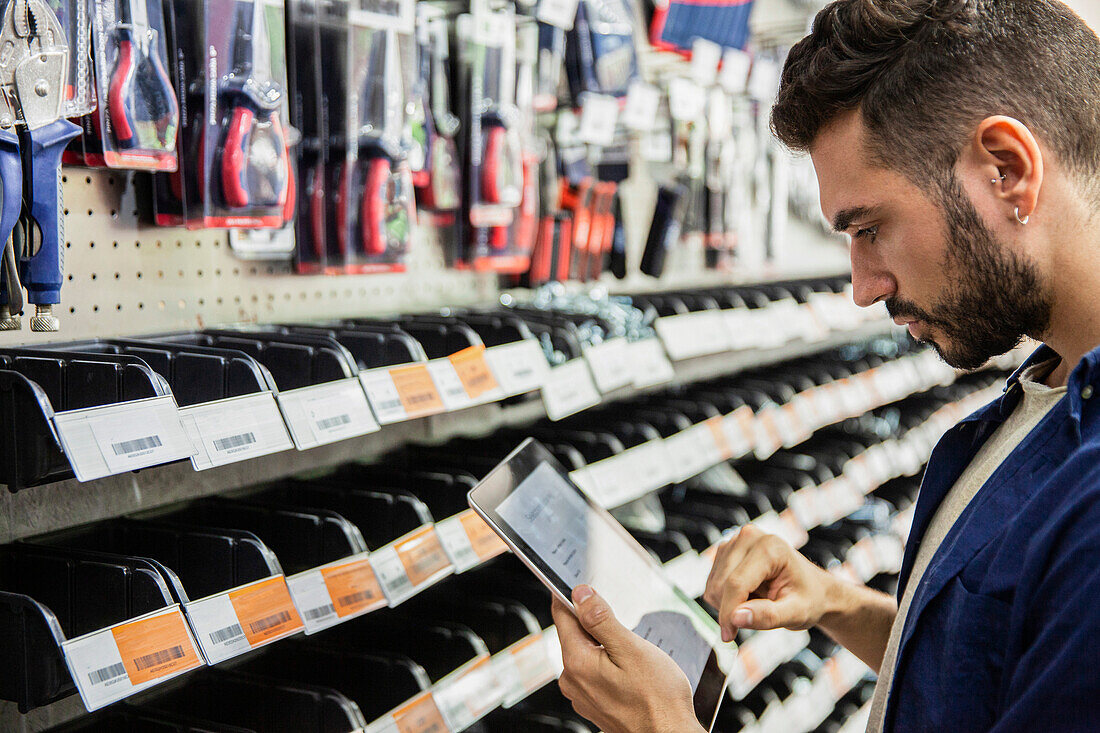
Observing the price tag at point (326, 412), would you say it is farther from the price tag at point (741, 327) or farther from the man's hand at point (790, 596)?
the price tag at point (741, 327)

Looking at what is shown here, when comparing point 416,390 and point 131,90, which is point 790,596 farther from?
point 131,90

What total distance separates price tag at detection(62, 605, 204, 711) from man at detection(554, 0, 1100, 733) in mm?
443

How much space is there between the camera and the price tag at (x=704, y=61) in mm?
2936

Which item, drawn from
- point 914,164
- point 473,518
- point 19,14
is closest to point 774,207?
point 473,518

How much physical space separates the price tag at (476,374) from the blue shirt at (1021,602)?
73 centimetres

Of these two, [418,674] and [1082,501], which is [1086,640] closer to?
[1082,501]

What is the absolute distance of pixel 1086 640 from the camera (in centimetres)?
75

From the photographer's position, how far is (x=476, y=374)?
1.55m

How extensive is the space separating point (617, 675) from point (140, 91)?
1043mm

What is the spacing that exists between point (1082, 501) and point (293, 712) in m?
1.04

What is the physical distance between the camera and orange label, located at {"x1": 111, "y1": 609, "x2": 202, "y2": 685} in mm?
997

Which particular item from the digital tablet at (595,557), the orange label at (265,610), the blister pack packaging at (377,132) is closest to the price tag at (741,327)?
the blister pack packaging at (377,132)

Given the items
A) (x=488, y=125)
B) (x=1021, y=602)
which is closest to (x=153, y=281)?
(x=488, y=125)

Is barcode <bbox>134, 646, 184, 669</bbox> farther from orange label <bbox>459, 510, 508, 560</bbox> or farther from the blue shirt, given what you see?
the blue shirt
